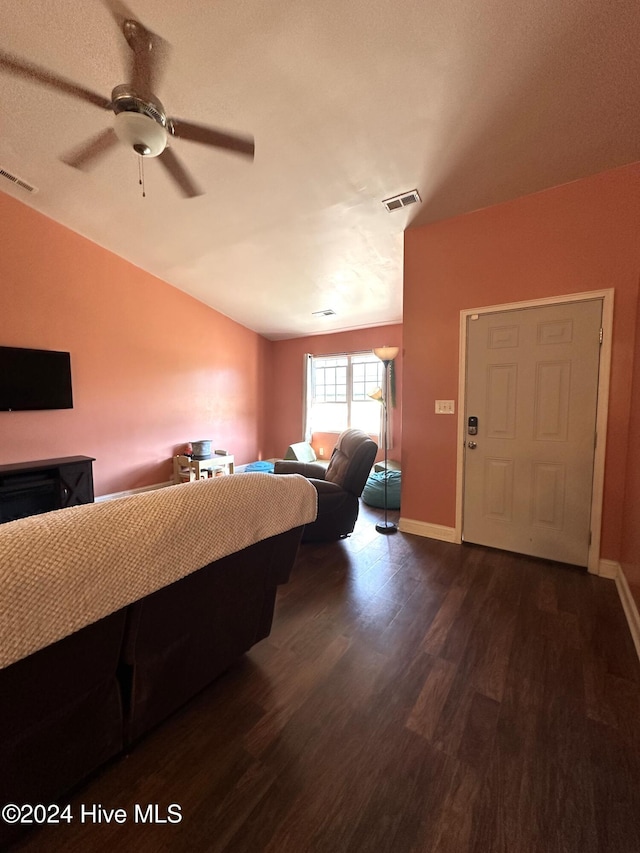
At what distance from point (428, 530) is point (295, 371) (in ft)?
13.0

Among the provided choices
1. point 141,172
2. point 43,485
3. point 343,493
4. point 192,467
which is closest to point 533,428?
point 343,493

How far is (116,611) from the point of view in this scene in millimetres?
879

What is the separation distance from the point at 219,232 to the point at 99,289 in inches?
67.5

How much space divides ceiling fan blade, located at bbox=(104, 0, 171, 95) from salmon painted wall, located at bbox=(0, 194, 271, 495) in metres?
2.47

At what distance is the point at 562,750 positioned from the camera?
115 cm

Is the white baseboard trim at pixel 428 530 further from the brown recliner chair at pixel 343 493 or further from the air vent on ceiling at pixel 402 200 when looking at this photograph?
the air vent on ceiling at pixel 402 200

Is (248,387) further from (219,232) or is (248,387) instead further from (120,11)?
(120,11)

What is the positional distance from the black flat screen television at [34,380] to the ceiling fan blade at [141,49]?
2717mm

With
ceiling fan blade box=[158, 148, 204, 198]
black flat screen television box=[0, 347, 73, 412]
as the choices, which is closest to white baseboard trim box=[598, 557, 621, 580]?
ceiling fan blade box=[158, 148, 204, 198]

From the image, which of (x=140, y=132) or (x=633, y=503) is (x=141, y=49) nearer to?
(x=140, y=132)

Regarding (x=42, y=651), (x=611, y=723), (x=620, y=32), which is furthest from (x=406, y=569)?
(x=620, y=32)

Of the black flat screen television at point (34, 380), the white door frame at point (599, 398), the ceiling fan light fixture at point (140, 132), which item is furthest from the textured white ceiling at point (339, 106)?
the black flat screen television at point (34, 380)

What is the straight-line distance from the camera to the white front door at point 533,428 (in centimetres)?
234

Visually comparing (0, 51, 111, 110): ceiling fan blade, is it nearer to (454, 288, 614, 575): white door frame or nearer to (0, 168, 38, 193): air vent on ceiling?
(0, 168, 38, 193): air vent on ceiling
